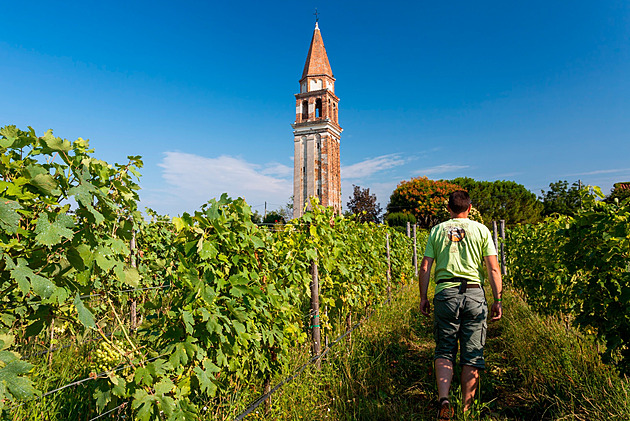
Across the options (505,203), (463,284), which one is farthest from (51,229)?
(505,203)

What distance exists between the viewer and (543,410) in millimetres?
3287

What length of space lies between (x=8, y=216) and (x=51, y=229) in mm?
124

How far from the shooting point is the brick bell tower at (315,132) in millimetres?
33719

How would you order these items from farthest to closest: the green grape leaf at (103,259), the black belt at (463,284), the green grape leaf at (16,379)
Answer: the black belt at (463,284) → the green grape leaf at (103,259) → the green grape leaf at (16,379)

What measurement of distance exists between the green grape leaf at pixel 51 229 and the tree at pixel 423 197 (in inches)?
1339

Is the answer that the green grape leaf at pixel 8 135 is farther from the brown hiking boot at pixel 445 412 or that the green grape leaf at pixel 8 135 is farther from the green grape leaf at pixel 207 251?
the brown hiking boot at pixel 445 412

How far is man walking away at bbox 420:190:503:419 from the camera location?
10.6 feet

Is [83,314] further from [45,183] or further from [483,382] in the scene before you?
[483,382]

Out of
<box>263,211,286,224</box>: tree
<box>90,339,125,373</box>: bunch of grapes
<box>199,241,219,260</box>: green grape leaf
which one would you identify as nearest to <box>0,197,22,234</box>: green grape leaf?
<box>90,339,125,373</box>: bunch of grapes

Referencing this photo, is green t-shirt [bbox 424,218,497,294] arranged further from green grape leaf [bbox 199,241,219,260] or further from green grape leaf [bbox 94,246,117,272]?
green grape leaf [bbox 94,246,117,272]

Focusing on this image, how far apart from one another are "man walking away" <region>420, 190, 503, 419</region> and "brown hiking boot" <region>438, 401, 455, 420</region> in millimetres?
213

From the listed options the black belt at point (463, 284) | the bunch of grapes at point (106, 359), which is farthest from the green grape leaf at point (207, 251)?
the black belt at point (463, 284)

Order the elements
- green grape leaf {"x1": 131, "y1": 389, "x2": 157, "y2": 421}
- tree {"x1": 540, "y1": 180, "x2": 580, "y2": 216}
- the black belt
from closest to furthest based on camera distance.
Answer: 1. green grape leaf {"x1": 131, "y1": 389, "x2": 157, "y2": 421}
2. the black belt
3. tree {"x1": 540, "y1": 180, "x2": 580, "y2": 216}

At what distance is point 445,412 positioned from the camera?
2.94 meters
